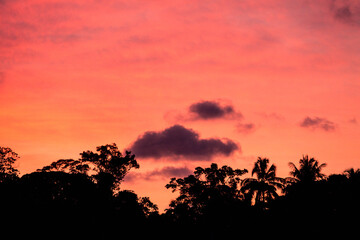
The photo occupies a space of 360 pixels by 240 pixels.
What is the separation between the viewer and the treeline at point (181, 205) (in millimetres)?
43875

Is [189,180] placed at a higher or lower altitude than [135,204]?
higher

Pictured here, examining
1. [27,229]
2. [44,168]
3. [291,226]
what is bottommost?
[27,229]

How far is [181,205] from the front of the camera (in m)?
69.2

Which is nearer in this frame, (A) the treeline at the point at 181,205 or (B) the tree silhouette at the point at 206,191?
(A) the treeline at the point at 181,205

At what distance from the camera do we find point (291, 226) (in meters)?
45.2

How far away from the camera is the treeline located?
Result: 43.9 m

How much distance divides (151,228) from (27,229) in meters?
18.1

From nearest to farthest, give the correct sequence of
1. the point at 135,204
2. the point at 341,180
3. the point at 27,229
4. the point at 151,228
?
the point at 27,229, the point at 341,180, the point at 151,228, the point at 135,204

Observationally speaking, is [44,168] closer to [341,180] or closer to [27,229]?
[27,229]

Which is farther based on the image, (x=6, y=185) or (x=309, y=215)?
(x=6, y=185)

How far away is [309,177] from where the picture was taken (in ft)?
213

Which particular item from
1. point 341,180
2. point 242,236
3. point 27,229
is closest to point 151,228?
point 242,236

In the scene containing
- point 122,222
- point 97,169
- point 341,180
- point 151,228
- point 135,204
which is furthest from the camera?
point 97,169

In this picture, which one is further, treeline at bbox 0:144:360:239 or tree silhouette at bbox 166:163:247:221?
tree silhouette at bbox 166:163:247:221
